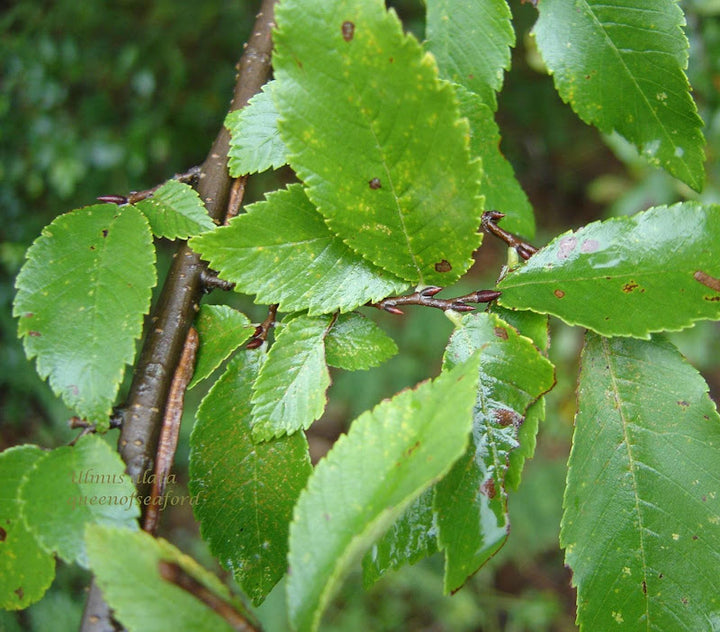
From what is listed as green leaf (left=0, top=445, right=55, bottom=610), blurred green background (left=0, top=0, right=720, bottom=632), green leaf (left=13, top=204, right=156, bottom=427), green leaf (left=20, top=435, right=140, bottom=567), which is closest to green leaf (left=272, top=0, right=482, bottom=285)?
green leaf (left=13, top=204, right=156, bottom=427)

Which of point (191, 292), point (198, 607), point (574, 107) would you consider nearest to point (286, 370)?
point (191, 292)

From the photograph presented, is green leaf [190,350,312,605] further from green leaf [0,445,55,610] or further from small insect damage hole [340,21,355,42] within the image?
small insect damage hole [340,21,355,42]

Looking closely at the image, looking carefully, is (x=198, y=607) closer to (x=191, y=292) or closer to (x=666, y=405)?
(x=191, y=292)

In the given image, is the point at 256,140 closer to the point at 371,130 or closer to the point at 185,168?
the point at 371,130

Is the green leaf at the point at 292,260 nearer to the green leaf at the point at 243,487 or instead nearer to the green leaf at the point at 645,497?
the green leaf at the point at 243,487

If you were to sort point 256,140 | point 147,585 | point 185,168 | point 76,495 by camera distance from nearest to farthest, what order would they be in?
point 147,585, point 76,495, point 256,140, point 185,168

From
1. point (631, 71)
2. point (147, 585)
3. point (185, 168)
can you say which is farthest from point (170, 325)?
point (185, 168)

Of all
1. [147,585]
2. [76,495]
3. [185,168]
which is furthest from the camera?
[185,168]
